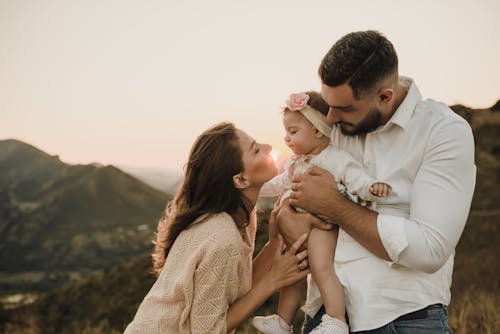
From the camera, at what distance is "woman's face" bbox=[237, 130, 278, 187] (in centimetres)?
368

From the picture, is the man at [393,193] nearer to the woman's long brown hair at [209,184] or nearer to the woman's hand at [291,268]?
the woman's hand at [291,268]

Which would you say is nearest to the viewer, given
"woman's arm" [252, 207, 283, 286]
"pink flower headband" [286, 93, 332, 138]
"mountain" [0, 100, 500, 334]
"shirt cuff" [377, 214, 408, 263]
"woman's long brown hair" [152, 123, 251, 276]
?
"shirt cuff" [377, 214, 408, 263]

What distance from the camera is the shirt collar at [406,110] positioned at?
2.83m

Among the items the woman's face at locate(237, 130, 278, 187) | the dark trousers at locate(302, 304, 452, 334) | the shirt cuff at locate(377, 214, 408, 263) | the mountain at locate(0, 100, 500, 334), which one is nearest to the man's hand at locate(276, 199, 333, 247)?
the woman's face at locate(237, 130, 278, 187)

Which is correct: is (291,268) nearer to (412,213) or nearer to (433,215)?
(412,213)

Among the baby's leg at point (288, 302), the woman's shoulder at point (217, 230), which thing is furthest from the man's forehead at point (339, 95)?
the baby's leg at point (288, 302)

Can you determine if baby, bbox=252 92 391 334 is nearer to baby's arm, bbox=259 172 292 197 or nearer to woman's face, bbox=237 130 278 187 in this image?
baby's arm, bbox=259 172 292 197

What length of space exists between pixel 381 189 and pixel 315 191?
433 mm

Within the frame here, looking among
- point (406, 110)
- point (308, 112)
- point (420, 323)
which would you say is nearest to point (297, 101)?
point (308, 112)

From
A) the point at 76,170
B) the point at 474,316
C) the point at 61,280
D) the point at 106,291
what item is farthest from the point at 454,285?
the point at 76,170

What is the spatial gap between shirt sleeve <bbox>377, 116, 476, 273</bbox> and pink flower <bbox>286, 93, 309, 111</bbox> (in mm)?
1193

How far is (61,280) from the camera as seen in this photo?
30609 millimetres

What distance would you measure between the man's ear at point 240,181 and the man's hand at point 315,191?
0.47 m

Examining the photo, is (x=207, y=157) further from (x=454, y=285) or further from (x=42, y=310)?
(x=42, y=310)
